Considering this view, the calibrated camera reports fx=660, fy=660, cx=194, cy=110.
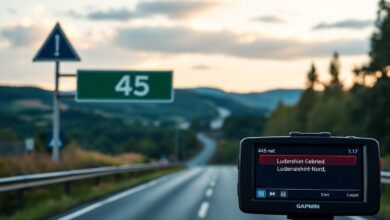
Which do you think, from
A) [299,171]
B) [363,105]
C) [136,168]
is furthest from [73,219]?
[363,105]

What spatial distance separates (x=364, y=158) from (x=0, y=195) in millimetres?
12043

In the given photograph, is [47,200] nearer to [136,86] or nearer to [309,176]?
[136,86]

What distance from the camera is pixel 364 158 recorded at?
4598 mm

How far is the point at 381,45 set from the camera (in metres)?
68.8

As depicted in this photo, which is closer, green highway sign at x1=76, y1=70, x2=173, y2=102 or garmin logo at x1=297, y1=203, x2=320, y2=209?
garmin logo at x1=297, y1=203, x2=320, y2=209

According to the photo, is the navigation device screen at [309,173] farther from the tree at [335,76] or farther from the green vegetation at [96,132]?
the tree at [335,76]

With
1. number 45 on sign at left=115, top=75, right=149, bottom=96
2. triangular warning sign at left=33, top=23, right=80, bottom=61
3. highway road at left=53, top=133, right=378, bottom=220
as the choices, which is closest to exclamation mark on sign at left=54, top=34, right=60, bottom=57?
triangular warning sign at left=33, top=23, right=80, bottom=61

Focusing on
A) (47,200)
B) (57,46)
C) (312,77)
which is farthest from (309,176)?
(312,77)

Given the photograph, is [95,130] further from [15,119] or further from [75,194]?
[75,194]

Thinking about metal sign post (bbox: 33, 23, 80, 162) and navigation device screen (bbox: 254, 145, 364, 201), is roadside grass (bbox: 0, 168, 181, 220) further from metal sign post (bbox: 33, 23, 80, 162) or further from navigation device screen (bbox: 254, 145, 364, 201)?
navigation device screen (bbox: 254, 145, 364, 201)

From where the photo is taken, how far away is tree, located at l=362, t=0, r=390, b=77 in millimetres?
67875

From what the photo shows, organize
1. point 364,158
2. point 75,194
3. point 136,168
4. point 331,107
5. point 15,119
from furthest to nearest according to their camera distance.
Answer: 1. point 15,119
2. point 331,107
3. point 136,168
4. point 75,194
5. point 364,158

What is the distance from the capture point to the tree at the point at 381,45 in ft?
223

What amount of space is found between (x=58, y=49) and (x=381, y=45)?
5240cm
